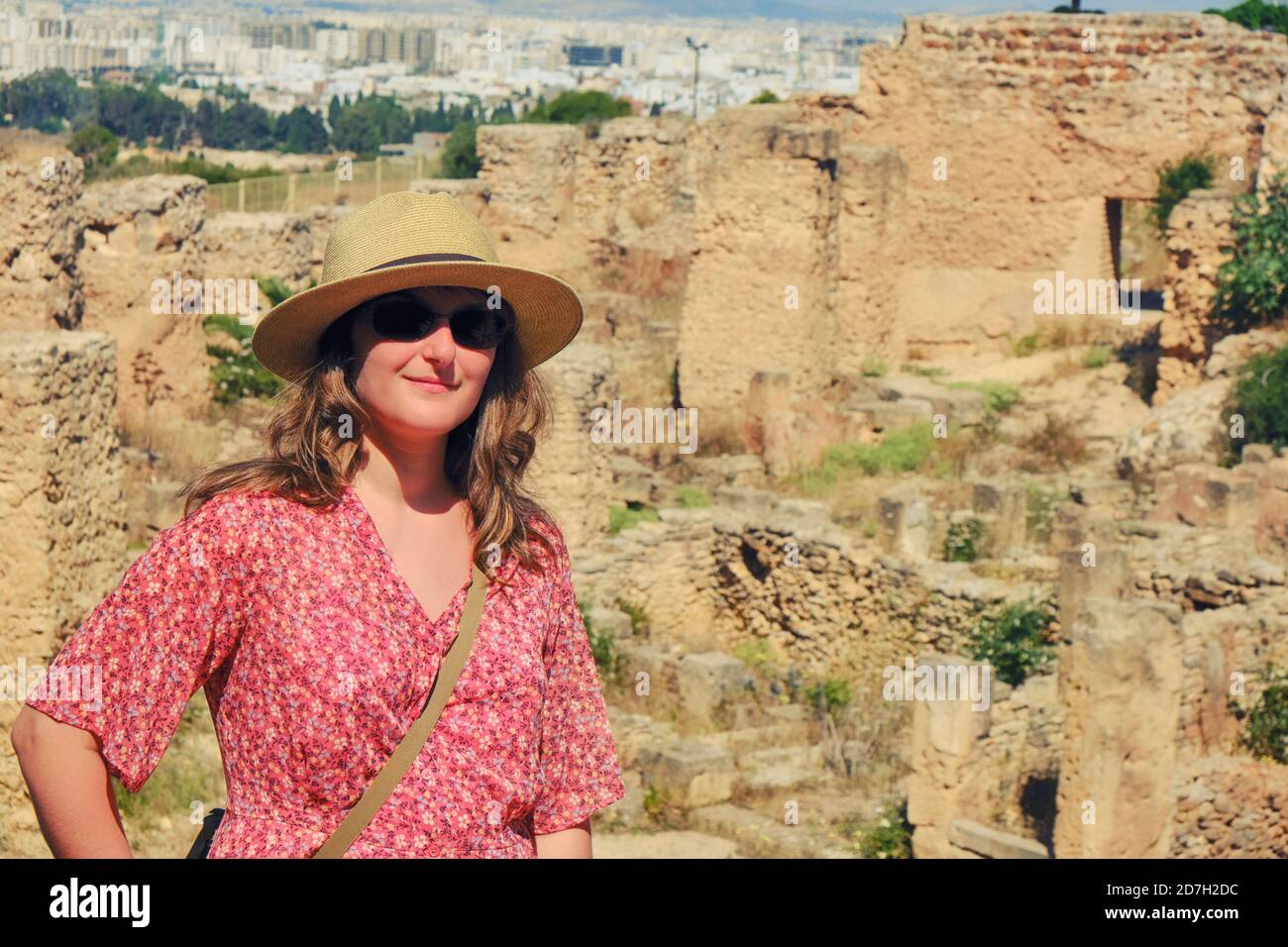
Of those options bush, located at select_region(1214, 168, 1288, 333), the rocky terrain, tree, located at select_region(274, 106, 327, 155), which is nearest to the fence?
the rocky terrain

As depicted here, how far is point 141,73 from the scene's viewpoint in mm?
67312

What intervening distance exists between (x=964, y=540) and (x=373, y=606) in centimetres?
995

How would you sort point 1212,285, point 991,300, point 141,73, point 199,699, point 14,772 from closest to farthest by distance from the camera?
point 14,772, point 199,699, point 1212,285, point 991,300, point 141,73

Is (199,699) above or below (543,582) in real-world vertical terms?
below

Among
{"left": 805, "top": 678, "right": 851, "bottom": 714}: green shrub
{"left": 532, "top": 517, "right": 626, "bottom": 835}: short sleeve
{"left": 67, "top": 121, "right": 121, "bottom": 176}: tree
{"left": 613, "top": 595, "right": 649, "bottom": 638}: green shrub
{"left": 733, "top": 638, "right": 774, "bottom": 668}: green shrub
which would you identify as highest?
{"left": 532, "top": 517, "right": 626, "bottom": 835}: short sleeve

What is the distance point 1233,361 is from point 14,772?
11639 mm

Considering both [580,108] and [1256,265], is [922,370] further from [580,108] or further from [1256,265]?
[580,108]

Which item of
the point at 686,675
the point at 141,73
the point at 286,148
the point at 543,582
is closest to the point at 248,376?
the point at 686,675

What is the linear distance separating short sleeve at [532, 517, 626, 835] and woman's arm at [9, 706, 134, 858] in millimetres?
748

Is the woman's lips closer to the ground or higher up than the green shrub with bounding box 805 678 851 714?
higher up

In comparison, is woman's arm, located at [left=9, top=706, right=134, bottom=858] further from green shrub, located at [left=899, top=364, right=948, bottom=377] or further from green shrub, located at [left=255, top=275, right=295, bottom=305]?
green shrub, located at [left=899, top=364, right=948, bottom=377]

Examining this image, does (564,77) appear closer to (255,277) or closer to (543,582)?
(255,277)

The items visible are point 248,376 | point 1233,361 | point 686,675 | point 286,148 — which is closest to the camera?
point 686,675

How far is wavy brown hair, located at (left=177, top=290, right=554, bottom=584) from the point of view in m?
2.99
